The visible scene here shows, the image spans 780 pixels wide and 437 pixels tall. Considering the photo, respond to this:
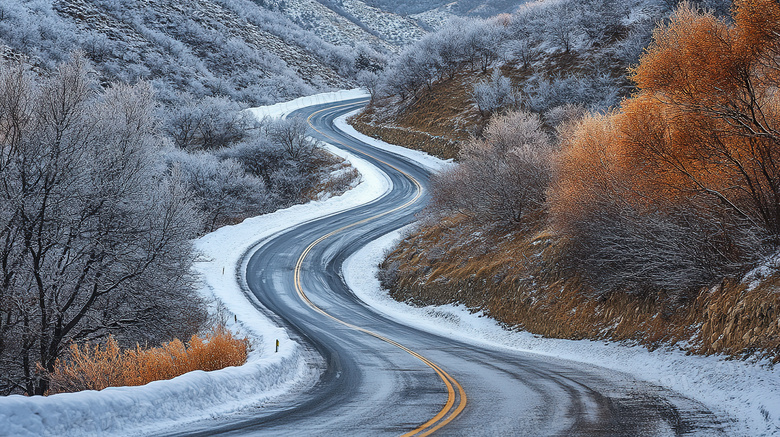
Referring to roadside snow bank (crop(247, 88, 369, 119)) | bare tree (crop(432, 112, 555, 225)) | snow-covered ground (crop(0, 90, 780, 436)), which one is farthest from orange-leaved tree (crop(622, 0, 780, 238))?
roadside snow bank (crop(247, 88, 369, 119))

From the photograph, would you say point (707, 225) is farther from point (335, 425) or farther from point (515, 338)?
point (335, 425)

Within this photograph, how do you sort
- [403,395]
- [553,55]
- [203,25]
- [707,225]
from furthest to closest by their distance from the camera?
[203,25], [553,55], [707,225], [403,395]

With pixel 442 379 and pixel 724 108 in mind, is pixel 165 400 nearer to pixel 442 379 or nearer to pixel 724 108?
pixel 442 379

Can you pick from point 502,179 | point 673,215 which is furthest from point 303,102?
point 673,215

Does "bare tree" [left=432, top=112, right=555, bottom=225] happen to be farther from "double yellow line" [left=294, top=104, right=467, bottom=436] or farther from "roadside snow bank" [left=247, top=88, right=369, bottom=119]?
"roadside snow bank" [left=247, top=88, right=369, bottom=119]

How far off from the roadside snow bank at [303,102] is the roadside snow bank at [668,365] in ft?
139

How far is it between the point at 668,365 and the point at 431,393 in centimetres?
556

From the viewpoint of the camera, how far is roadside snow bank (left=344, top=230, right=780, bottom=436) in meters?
7.32

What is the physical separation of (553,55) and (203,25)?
181ft

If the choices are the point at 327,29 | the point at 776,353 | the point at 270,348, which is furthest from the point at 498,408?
the point at 327,29

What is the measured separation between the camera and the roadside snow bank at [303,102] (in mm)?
58625

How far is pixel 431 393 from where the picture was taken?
913cm

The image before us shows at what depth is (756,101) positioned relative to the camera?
10344 mm

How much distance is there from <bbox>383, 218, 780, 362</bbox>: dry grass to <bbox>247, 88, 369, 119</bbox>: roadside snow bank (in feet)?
121
